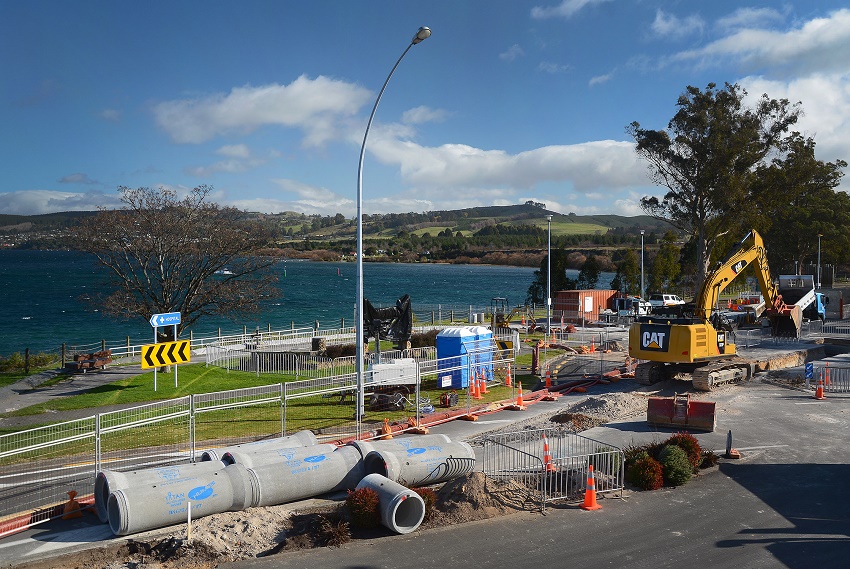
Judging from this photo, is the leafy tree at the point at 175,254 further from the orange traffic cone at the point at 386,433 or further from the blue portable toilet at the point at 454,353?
the orange traffic cone at the point at 386,433

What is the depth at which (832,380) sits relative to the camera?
27.6 meters

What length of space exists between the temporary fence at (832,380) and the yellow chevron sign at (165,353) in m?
23.4

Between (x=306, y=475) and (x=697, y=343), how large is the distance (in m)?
17.6

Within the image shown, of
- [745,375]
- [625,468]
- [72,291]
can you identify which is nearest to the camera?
[625,468]

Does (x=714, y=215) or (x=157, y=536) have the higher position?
(x=714, y=215)

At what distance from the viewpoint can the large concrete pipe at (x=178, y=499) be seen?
1102 cm

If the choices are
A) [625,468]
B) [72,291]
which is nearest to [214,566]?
[625,468]

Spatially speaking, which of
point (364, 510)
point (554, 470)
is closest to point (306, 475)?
point (364, 510)

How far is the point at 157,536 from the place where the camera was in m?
11.1

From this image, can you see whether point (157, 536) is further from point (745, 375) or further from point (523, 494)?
point (745, 375)

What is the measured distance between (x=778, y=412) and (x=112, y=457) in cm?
2020

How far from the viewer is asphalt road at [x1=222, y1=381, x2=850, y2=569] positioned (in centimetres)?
1039

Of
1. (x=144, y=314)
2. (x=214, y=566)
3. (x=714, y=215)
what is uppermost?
(x=714, y=215)

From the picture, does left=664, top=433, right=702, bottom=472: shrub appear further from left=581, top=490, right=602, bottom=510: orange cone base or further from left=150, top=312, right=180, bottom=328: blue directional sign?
left=150, top=312, right=180, bottom=328: blue directional sign
